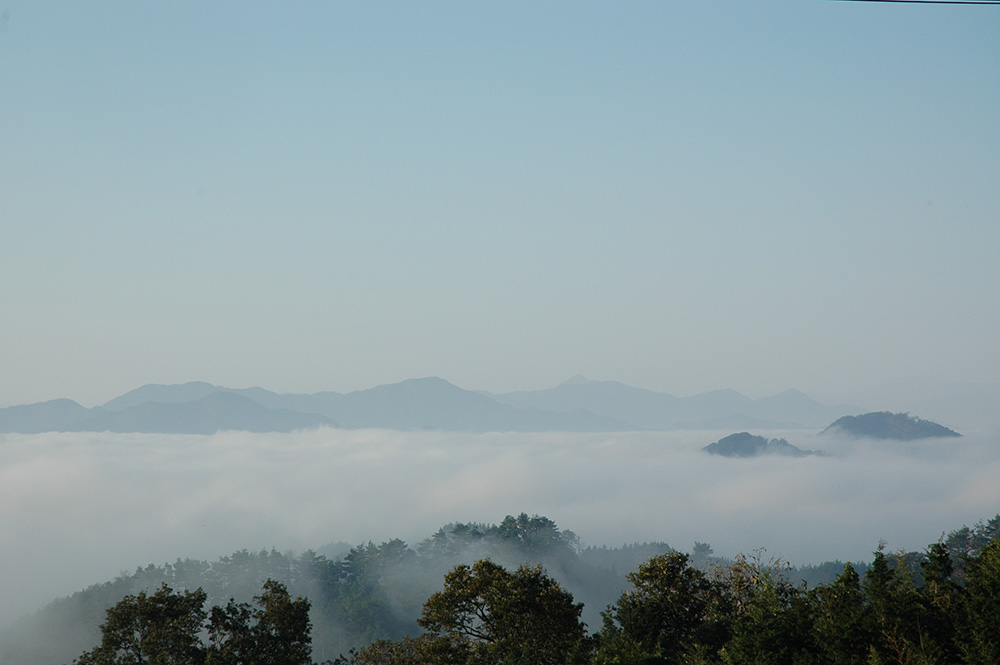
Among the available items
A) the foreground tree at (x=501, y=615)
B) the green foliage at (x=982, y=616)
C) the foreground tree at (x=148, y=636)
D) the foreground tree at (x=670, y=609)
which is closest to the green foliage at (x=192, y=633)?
the foreground tree at (x=148, y=636)

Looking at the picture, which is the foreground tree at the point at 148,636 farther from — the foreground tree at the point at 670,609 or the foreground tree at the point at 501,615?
the foreground tree at the point at 670,609

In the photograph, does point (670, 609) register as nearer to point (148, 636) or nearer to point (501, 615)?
point (501, 615)

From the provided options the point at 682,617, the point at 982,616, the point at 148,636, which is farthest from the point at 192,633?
the point at 982,616

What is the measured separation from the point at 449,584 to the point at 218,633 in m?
10.6

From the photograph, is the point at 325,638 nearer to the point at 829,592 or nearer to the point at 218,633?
the point at 218,633

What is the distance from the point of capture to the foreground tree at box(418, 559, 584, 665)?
33.2 m

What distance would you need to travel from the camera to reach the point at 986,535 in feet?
336

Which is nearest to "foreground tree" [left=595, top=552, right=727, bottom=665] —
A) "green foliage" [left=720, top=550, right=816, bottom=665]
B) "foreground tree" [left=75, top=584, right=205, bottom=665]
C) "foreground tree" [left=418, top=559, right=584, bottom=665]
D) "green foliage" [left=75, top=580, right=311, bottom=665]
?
"foreground tree" [left=418, top=559, right=584, bottom=665]

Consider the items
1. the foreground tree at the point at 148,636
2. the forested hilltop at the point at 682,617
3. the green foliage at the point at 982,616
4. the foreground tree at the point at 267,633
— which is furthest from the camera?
the foreground tree at the point at 267,633

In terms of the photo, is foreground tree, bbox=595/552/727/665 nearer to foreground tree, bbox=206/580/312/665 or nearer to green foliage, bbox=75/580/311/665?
foreground tree, bbox=206/580/312/665

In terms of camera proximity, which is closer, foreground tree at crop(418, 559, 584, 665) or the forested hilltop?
the forested hilltop

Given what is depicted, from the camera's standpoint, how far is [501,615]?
3344 cm

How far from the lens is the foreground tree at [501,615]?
109 ft

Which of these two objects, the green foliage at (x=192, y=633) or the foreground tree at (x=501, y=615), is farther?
the green foliage at (x=192, y=633)
